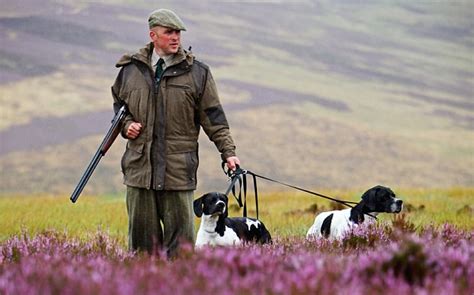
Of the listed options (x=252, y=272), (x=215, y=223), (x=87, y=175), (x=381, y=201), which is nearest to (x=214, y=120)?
(x=215, y=223)

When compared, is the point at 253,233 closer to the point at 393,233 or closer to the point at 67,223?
the point at 393,233

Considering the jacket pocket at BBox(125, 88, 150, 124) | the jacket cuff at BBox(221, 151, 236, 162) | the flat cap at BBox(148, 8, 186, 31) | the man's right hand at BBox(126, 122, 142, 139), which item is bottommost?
the jacket cuff at BBox(221, 151, 236, 162)

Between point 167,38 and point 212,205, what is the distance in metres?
1.92

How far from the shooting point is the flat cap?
9.72 meters

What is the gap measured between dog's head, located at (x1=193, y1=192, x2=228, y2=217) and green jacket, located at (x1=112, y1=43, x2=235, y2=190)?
0.52m

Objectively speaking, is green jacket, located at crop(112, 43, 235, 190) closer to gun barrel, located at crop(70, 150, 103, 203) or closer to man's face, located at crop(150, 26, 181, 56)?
man's face, located at crop(150, 26, 181, 56)

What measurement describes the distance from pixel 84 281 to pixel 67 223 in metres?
9.52

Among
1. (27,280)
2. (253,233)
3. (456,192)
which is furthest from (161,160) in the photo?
(456,192)

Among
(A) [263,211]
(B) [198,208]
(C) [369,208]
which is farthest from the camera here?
(A) [263,211]

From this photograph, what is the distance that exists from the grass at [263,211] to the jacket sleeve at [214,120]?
10.8 ft

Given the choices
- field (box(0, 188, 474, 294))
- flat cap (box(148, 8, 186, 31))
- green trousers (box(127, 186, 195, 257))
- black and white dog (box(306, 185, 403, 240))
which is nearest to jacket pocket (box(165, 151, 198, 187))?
green trousers (box(127, 186, 195, 257))

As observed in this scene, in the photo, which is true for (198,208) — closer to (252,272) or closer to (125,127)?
(125,127)

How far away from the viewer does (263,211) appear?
57.1ft

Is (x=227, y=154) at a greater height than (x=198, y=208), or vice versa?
(x=227, y=154)
